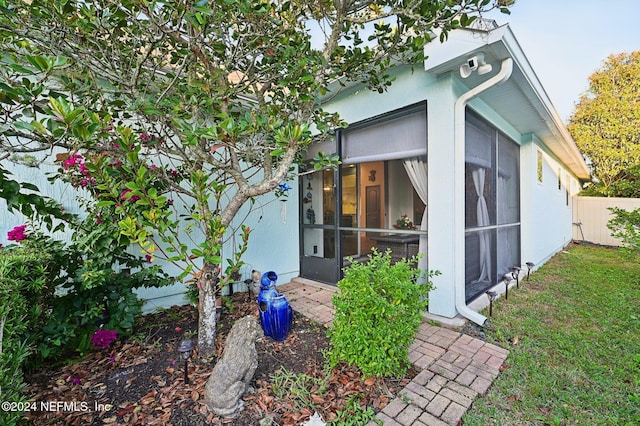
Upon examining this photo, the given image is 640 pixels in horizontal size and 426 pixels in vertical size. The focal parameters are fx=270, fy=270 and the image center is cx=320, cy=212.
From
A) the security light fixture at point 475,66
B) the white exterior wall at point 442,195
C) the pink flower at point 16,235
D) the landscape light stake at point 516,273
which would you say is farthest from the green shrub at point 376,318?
the landscape light stake at point 516,273

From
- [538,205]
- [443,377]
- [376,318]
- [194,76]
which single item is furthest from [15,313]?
[538,205]

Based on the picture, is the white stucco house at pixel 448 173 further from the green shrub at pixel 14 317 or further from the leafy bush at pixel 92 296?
the green shrub at pixel 14 317

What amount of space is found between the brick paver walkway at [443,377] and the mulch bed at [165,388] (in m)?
0.14

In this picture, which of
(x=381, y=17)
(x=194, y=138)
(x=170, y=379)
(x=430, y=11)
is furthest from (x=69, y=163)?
(x=430, y=11)

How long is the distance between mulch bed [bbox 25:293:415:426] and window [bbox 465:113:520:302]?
89.8 inches

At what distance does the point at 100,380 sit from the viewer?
226 centimetres

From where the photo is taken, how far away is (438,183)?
331 centimetres

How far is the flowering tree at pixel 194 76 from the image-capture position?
188 cm

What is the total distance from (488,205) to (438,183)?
1559 millimetres

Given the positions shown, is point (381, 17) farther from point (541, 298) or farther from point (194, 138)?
point (541, 298)

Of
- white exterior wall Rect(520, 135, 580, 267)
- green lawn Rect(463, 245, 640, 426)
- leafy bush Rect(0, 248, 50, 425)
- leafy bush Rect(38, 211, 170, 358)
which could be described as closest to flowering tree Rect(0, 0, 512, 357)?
leafy bush Rect(38, 211, 170, 358)

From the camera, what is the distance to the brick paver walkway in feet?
6.08

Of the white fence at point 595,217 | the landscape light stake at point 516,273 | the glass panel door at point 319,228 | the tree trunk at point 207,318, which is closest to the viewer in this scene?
the tree trunk at point 207,318

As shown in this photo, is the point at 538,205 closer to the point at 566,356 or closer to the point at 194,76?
the point at 566,356
